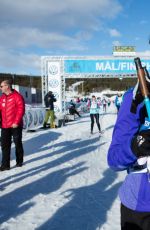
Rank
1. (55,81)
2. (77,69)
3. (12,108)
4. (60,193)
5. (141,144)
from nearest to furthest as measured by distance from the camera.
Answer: (141,144) → (60,193) → (12,108) → (55,81) → (77,69)

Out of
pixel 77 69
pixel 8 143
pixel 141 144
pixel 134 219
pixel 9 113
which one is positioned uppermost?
pixel 77 69

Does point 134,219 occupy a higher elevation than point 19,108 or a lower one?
lower

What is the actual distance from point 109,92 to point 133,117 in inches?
4388

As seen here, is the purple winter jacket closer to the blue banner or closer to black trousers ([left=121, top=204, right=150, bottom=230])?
black trousers ([left=121, top=204, right=150, bottom=230])

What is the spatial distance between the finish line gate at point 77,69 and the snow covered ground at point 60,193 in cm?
1652

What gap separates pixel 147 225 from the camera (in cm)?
203

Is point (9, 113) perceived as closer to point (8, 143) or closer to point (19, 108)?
point (19, 108)

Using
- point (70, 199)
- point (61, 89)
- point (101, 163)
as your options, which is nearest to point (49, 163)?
point (101, 163)

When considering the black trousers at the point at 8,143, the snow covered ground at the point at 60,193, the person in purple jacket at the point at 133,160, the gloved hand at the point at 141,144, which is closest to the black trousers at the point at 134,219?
the person in purple jacket at the point at 133,160

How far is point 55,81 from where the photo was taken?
26.7 meters

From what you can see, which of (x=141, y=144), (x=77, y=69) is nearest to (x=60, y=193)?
(x=141, y=144)

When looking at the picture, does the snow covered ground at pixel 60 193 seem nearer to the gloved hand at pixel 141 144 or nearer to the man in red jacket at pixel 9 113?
the man in red jacket at pixel 9 113

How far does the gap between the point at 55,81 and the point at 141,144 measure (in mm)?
25028

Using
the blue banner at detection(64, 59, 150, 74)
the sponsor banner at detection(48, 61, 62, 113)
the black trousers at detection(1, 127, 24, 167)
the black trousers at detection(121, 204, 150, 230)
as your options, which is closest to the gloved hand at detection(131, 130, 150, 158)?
the black trousers at detection(121, 204, 150, 230)
